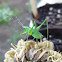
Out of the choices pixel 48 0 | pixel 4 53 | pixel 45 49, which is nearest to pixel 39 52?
pixel 45 49

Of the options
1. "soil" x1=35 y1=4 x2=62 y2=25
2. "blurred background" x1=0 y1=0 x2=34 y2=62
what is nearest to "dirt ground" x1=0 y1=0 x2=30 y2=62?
"blurred background" x1=0 y1=0 x2=34 y2=62

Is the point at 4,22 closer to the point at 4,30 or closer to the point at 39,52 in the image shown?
the point at 4,30

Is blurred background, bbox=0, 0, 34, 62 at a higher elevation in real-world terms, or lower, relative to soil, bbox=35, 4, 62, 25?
higher

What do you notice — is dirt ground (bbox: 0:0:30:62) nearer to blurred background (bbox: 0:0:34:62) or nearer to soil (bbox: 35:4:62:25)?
blurred background (bbox: 0:0:34:62)

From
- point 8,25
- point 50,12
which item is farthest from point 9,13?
point 50,12

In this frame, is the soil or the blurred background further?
the blurred background

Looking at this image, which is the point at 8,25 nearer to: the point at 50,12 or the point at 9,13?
the point at 9,13

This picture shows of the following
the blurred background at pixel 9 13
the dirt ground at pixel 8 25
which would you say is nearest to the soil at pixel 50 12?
the dirt ground at pixel 8 25

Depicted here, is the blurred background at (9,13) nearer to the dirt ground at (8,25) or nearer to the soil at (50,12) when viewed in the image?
the dirt ground at (8,25)

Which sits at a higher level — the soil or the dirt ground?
the dirt ground

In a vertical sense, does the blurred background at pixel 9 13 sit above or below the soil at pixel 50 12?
above

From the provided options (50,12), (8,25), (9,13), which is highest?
(9,13)
